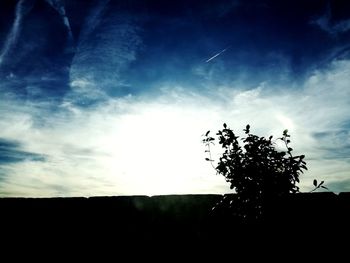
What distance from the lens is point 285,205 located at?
14.8 feet

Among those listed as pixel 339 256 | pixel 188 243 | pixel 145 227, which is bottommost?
pixel 339 256

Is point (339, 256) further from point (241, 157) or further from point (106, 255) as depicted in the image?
point (106, 255)

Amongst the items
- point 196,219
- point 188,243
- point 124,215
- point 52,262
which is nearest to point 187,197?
point 196,219

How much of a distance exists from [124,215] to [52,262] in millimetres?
1782

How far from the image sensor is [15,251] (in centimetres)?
585

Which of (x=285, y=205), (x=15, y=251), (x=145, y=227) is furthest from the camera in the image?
(x=145, y=227)

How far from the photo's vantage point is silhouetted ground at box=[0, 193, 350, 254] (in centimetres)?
604

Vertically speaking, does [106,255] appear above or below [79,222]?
below

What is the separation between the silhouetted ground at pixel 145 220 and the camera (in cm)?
604

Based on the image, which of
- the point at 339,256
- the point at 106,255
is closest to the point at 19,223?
the point at 106,255

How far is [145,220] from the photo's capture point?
631 centimetres

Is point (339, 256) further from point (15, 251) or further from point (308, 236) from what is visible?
point (15, 251)

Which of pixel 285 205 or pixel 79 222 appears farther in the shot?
pixel 79 222

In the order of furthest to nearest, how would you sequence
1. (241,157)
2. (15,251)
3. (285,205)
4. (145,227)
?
(145,227) → (15,251) → (241,157) → (285,205)
